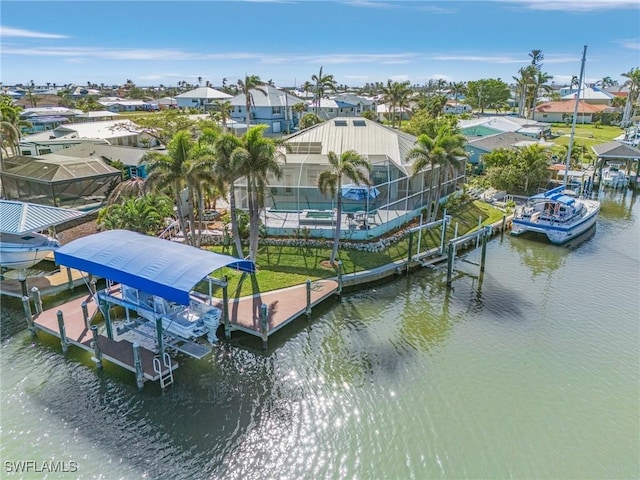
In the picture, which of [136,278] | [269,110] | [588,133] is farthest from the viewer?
[588,133]

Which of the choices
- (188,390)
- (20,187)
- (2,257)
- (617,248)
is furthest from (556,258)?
(20,187)

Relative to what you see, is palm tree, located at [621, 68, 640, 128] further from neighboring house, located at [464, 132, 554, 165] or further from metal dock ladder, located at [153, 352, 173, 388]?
metal dock ladder, located at [153, 352, 173, 388]

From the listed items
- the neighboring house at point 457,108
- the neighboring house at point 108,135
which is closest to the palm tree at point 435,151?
the neighboring house at point 108,135

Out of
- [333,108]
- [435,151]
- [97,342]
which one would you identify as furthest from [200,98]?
[97,342]

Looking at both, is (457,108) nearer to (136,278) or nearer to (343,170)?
(343,170)

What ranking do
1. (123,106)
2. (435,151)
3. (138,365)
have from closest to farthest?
(138,365) < (435,151) < (123,106)

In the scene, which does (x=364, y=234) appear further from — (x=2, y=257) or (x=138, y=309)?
(x=2, y=257)

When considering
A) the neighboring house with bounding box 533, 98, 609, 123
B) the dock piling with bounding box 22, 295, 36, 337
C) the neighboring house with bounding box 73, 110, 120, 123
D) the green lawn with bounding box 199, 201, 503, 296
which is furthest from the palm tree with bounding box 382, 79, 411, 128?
the dock piling with bounding box 22, 295, 36, 337
